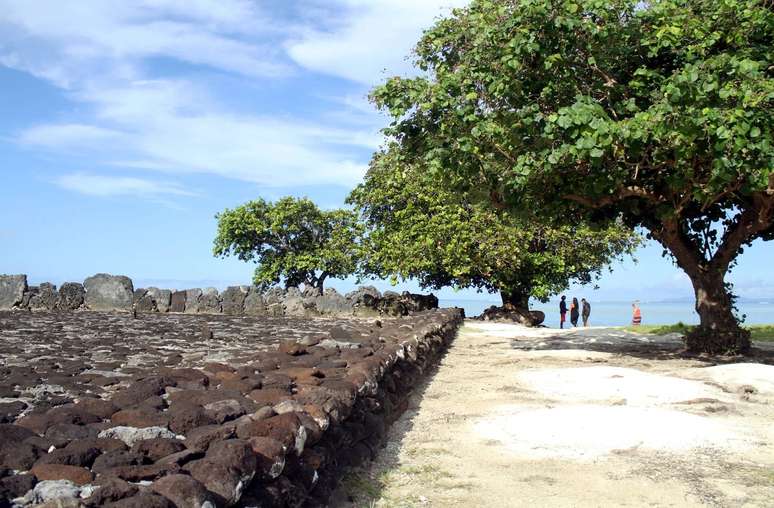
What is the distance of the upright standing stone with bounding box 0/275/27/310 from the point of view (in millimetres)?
22406

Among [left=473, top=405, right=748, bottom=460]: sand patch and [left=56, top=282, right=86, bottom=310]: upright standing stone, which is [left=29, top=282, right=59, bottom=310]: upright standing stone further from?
[left=473, top=405, right=748, bottom=460]: sand patch

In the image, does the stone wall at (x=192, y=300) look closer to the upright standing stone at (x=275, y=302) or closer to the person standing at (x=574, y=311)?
the upright standing stone at (x=275, y=302)

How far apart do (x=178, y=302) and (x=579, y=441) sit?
810 inches

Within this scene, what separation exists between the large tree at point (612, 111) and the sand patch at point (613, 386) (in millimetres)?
3188

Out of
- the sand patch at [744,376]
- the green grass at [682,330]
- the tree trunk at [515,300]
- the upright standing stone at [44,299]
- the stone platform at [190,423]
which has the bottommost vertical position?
the sand patch at [744,376]

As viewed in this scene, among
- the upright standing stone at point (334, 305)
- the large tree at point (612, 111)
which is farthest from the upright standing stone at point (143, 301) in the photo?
the large tree at point (612, 111)

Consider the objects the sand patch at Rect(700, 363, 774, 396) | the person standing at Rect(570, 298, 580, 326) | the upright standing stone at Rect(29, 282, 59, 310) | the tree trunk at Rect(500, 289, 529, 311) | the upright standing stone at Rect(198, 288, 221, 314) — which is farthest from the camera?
the person standing at Rect(570, 298, 580, 326)

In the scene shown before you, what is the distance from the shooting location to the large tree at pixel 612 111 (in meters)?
10.6

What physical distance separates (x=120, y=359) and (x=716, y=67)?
9.53m

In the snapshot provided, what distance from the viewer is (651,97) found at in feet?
40.8

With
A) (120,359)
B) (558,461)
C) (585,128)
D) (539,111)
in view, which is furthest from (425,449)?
(539,111)

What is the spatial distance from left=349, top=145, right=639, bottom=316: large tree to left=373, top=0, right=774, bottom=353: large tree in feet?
33.4

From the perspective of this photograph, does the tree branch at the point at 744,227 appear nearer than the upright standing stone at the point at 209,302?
Yes

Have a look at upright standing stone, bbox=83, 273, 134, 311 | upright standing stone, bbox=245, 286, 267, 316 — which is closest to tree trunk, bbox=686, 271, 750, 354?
upright standing stone, bbox=245, 286, 267, 316
